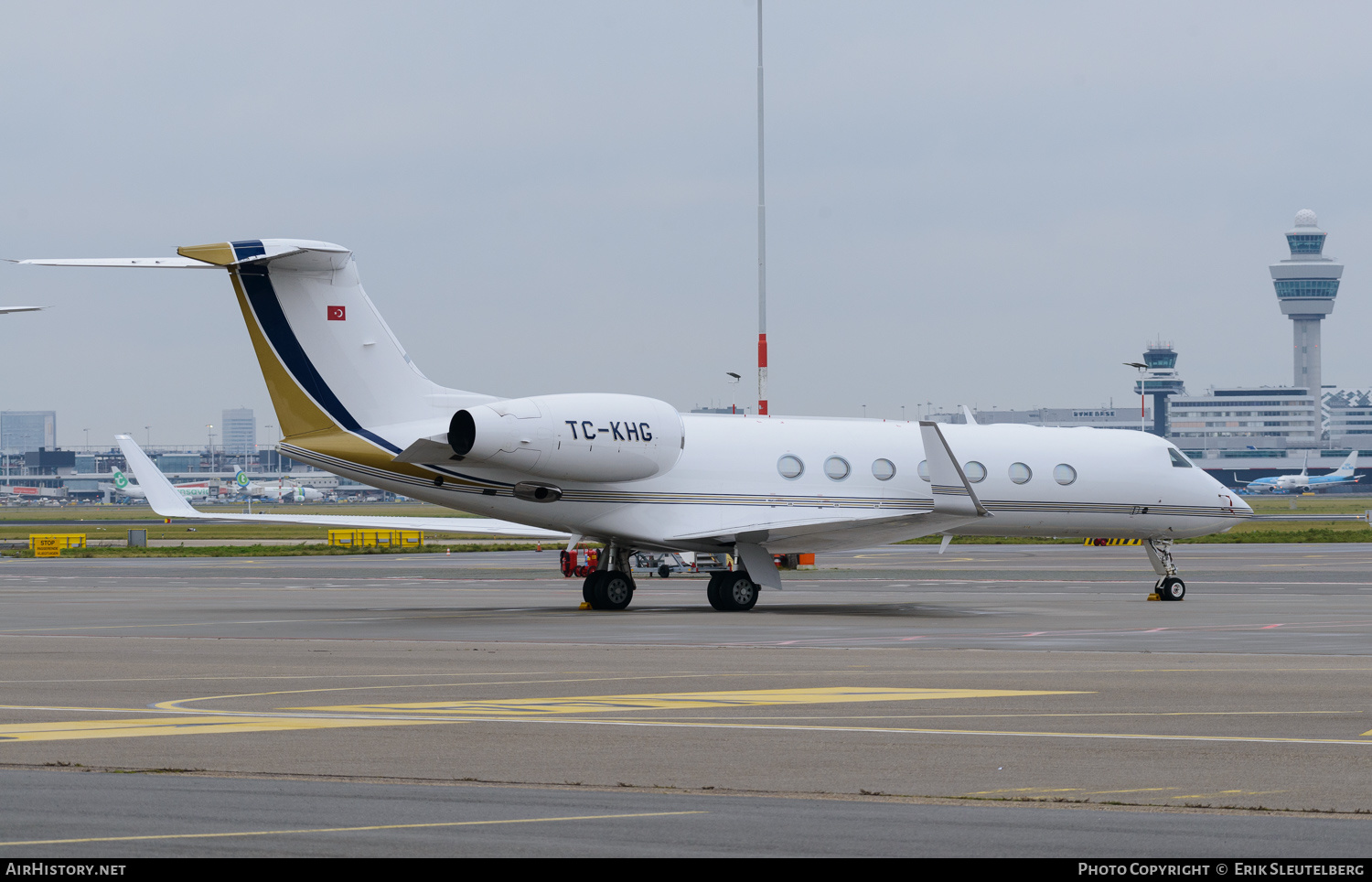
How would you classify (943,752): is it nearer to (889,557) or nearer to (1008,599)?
(1008,599)

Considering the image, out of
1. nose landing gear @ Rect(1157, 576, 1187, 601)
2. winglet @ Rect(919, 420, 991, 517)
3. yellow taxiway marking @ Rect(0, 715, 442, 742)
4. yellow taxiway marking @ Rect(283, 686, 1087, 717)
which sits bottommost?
nose landing gear @ Rect(1157, 576, 1187, 601)

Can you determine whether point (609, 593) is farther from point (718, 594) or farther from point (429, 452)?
point (429, 452)

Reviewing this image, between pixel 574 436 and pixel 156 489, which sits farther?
pixel 156 489

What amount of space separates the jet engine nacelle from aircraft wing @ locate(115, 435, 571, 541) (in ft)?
14.0

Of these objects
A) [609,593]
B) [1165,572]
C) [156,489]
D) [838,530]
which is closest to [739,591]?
[838,530]

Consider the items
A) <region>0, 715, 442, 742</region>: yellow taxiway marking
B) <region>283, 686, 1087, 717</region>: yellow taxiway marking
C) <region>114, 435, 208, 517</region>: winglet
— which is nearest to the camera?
<region>0, 715, 442, 742</region>: yellow taxiway marking

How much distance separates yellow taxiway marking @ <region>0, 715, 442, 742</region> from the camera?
40.2 feet

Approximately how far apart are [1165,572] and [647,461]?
11852mm

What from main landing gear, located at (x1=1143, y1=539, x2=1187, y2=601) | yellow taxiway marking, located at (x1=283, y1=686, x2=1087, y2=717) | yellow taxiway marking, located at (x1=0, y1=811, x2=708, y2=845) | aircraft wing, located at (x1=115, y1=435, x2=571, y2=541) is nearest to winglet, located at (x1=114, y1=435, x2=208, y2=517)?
aircraft wing, located at (x1=115, y1=435, x2=571, y2=541)

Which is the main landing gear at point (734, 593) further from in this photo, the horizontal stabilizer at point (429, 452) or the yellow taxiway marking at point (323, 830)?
the yellow taxiway marking at point (323, 830)

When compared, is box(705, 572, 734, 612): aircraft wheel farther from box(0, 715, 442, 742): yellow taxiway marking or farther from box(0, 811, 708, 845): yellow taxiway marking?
box(0, 811, 708, 845): yellow taxiway marking

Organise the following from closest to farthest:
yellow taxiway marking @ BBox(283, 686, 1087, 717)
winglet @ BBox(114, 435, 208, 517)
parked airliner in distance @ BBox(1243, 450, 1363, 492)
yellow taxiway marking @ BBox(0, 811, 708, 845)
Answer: yellow taxiway marking @ BBox(0, 811, 708, 845) → yellow taxiway marking @ BBox(283, 686, 1087, 717) → winglet @ BBox(114, 435, 208, 517) → parked airliner in distance @ BBox(1243, 450, 1363, 492)

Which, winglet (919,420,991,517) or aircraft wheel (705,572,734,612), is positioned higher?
winglet (919,420,991,517)

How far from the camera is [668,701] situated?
47.6 feet
